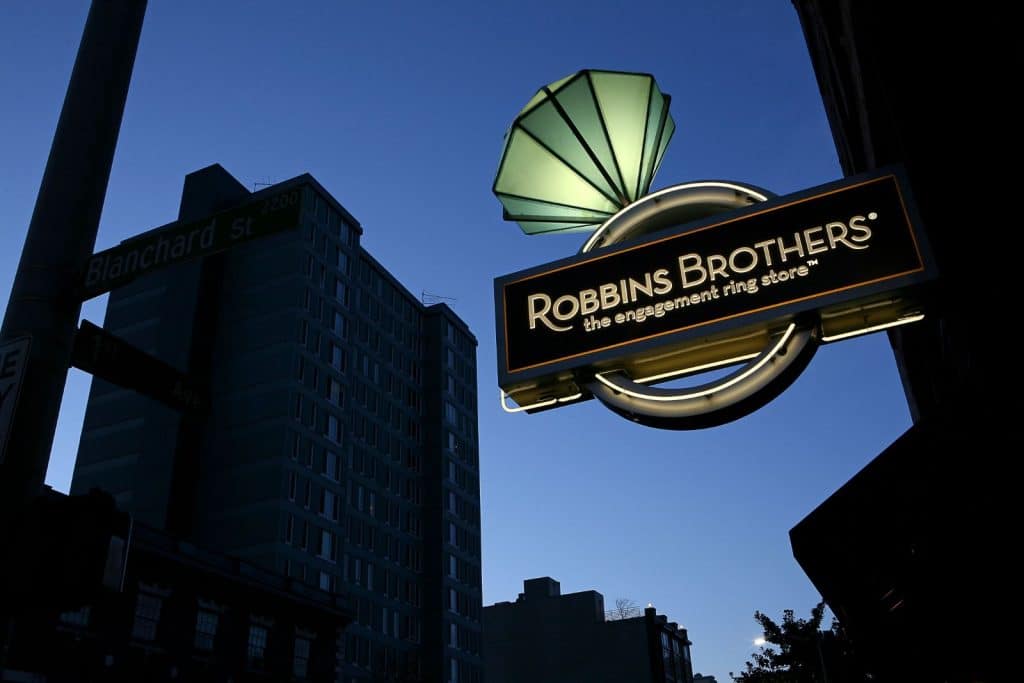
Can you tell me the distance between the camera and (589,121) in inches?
254

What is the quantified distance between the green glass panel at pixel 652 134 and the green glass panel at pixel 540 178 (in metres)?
0.30

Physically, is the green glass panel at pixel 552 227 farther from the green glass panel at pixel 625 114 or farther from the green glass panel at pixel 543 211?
the green glass panel at pixel 625 114

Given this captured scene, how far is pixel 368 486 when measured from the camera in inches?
2685

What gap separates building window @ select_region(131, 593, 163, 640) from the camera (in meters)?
35.6

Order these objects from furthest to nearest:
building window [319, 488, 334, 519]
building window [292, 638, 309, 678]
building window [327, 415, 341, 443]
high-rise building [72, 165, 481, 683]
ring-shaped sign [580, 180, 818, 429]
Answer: building window [327, 415, 341, 443], building window [319, 488, 334, 519], high-rise building [72, 165, 481, 683], building window [292, 638, 309, 678], ring-shaped sign [580, 180, 818, 429]

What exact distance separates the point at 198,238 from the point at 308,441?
182 ft

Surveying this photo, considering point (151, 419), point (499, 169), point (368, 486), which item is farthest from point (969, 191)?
point (368, 486)

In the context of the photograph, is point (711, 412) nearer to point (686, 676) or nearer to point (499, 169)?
point (499, 169)

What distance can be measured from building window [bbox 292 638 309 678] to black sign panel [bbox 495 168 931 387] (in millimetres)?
43787

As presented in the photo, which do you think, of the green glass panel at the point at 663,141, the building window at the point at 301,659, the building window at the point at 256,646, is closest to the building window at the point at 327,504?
the building window at the point at 301,659

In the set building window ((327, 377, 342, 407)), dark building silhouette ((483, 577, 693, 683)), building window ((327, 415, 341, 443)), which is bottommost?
dark building silhouette ((483, 577, 693, 683))

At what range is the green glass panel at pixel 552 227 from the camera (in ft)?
22.2

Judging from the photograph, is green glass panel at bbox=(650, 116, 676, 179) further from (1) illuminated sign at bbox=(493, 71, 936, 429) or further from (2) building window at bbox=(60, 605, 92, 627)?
(2) building window at bbox=(60, 605, 92, 627)

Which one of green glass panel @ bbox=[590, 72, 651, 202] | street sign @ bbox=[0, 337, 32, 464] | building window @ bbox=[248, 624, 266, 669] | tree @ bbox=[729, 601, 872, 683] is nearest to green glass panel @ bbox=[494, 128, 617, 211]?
green glass panel @ bbox=[590, 72, 651, 202]
